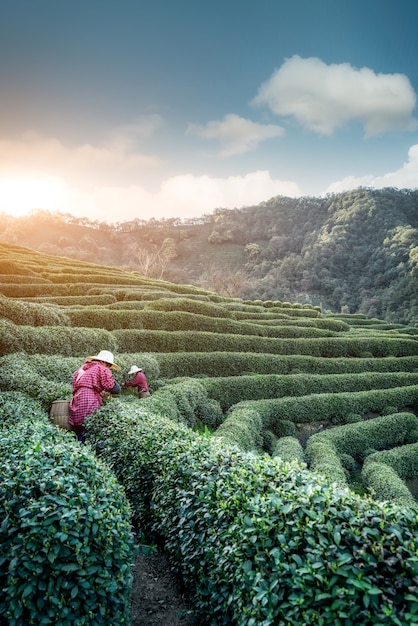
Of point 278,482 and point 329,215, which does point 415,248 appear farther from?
point 278,482

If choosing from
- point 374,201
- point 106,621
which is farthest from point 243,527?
point 374,201

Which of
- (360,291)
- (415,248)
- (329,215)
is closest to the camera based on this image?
(415,248)

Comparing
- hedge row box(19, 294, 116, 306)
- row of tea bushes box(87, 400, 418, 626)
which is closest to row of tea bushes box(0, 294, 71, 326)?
hedge row box(19, 294, 116, 306)

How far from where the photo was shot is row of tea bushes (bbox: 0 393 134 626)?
4293 mm

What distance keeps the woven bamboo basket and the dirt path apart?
4.33m

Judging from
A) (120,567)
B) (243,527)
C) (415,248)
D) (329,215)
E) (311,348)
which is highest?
(329,215)

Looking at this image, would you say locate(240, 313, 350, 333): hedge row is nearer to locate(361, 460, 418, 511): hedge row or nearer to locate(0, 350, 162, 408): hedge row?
locate(0, 350, 162, 408): hedge row

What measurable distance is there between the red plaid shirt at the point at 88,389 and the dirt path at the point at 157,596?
13.0ft

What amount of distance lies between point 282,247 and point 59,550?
9941 cm

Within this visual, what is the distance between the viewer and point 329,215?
107625mm

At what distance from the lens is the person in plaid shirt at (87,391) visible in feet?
33.3

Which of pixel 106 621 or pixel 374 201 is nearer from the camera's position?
pixel 106 621

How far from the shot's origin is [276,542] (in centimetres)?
441

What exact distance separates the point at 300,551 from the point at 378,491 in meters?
11.5
